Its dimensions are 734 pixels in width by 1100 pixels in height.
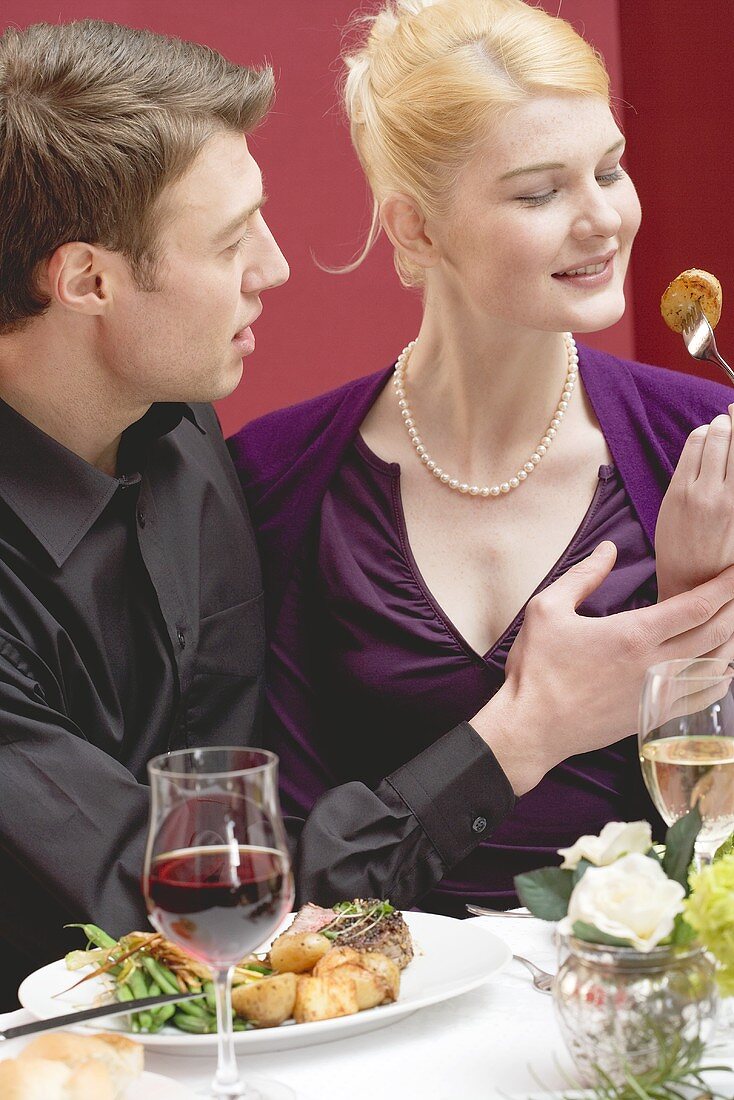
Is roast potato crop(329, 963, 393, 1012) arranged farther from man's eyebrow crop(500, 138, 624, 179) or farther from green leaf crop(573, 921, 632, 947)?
man's eyebrow crop(500, 138, 624, 179)

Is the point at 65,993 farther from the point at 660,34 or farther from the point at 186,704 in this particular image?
the point at 660,34

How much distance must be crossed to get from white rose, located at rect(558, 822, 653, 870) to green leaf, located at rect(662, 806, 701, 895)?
2 centimetres

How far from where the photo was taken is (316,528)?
6.68ft

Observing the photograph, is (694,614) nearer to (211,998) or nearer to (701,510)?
(701,510)

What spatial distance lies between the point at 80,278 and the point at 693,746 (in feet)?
3.22

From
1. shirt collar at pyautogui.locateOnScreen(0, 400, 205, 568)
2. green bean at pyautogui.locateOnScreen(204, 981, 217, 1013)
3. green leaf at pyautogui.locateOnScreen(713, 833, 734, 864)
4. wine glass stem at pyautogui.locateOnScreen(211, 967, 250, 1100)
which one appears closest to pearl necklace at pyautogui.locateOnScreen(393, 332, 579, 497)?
shirt collar at pyautogui.locateOnScreen(0, 400, 205, 568)

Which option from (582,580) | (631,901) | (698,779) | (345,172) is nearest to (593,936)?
(631,901)

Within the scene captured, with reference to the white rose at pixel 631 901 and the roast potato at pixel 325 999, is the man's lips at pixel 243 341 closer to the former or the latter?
the roast potato at pixel 325 999

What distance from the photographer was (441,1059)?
3.41 ft

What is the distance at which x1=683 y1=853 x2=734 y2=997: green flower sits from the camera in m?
0.88

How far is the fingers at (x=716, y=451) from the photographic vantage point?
5.14 ft

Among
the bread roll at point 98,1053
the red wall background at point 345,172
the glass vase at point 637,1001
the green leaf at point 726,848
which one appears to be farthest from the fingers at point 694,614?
the red wall background at point 345,172

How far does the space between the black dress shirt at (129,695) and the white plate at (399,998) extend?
0.85ft

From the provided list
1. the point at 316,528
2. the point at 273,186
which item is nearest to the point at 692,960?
the point at 316,528
